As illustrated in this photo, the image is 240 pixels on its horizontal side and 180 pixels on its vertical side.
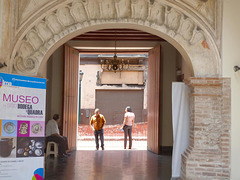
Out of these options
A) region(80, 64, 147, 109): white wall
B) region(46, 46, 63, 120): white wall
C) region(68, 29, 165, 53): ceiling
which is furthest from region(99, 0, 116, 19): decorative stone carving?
region(80, 64, 147, 109): white wall

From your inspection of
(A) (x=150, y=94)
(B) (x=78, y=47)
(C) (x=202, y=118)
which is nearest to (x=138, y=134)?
(A) (x=150, y=94)

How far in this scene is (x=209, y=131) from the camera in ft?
19.0

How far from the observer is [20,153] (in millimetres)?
5312

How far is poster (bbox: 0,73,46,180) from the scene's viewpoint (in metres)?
5.17

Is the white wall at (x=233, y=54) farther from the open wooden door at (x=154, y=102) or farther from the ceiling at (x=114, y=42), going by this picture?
the open wooden door at (x=154, y=102)

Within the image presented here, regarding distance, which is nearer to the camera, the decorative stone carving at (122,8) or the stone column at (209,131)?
the stone column at (209,131)

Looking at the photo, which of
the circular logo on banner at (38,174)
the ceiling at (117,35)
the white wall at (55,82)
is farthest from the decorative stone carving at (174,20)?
the white wall at (55,82)

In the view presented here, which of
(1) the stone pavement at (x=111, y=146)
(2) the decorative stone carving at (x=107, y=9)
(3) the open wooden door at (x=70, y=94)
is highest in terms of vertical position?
(2) the decorative stone carving at (x=107, y=9)

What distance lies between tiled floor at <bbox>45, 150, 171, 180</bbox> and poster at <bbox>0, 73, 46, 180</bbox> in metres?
1.25

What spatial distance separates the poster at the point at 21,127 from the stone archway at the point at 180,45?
20.4 inches

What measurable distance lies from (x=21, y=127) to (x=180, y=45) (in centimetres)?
295

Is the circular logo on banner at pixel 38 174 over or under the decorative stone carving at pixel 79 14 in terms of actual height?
under

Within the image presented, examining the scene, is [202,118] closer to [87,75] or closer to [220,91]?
[220,91]

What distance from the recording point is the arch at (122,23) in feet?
19.2
